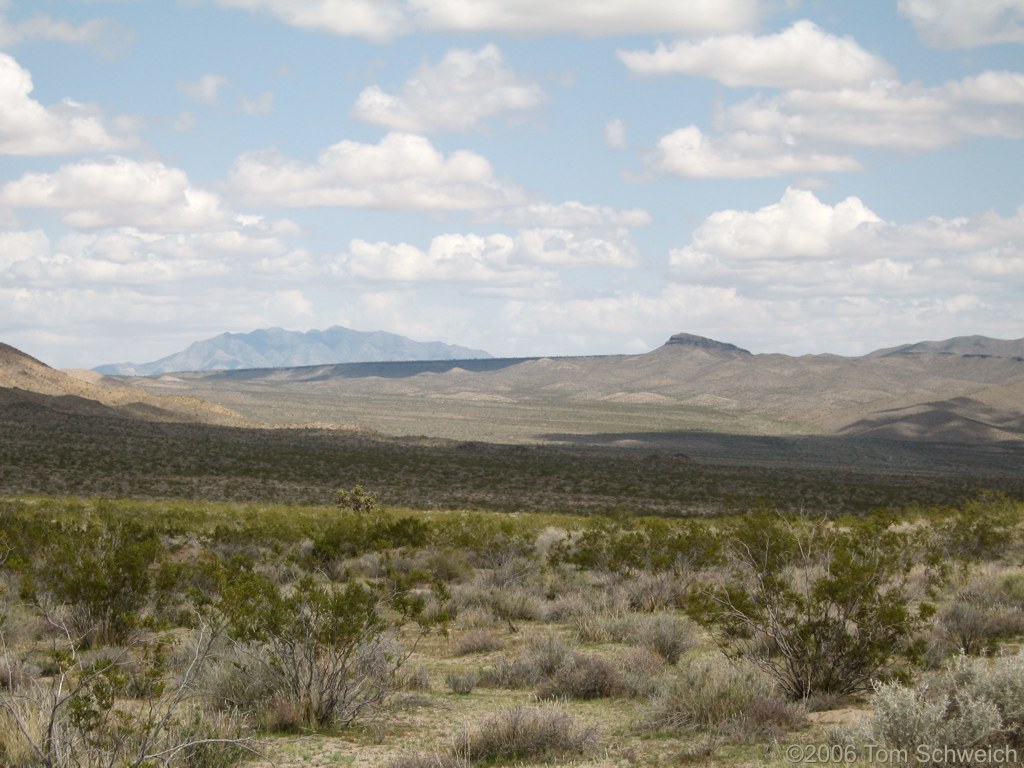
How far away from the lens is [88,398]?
86.8 m

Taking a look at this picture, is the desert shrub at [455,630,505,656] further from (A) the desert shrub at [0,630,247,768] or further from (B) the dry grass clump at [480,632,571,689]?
(A) the desert shrub at [0,630,247,768]

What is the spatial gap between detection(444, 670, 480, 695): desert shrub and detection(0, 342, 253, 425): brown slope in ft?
241

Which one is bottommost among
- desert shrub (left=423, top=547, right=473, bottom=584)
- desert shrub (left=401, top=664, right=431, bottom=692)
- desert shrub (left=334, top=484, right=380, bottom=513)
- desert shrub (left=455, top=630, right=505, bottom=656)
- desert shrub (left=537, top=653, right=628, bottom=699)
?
desert shrub (left=334, top=484, right=380, bottom=513)

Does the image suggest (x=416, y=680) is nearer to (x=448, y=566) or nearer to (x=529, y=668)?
(x=529, y=668)

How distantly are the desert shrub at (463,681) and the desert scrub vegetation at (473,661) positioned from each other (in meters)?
0.04

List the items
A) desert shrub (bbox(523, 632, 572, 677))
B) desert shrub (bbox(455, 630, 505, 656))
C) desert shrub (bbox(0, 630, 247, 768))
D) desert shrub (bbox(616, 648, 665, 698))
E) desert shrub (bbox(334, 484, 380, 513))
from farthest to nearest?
desert shrub (bbox(334, 484, 380, 513)) < desert shrub (bbox(455, 630, 505, 656)) < desert shrub (bbox(523, 632, 572, 677)) < desert shrub (bbox(616, 648, 665, 698)) < desert shrub (bbox(0, 630, 247, 768))

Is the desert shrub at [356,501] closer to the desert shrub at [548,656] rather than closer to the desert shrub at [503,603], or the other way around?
the desert shrub at [503,603]

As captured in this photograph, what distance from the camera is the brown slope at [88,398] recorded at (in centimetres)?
7911

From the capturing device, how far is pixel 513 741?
7355 mm

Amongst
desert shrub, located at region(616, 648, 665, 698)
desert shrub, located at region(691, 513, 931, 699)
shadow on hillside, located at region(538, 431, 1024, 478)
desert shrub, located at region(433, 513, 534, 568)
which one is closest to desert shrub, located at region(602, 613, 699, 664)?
desert shrub, located at region(616, 648, 665, 698)

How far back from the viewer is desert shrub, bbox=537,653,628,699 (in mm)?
9148

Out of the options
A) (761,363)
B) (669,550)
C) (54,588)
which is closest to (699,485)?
(669,550)

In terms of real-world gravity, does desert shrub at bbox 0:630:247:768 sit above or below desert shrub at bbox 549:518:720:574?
above

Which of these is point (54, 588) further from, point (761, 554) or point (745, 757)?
point (761, 554)
